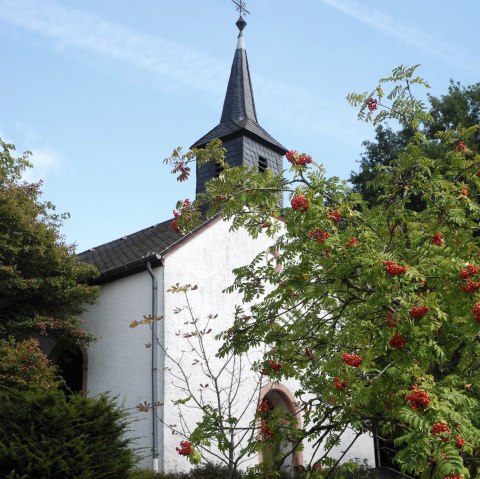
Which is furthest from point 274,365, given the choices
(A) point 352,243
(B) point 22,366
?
(B) point 22,366

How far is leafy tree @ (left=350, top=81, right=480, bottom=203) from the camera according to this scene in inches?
929

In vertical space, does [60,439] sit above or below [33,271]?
below

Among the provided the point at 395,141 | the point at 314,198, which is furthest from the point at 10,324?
the point at 395,141

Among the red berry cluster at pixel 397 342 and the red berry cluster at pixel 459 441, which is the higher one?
the red berry cluster at pixel 397 342

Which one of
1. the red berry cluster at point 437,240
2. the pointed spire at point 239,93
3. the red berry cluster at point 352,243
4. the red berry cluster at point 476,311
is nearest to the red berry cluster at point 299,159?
the red berry cluster at point 352,243

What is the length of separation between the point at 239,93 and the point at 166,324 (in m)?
11.2

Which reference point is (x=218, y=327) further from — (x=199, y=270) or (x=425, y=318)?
(x=425, y=318)

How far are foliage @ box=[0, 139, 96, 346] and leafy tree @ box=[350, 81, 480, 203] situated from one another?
36.5 feet

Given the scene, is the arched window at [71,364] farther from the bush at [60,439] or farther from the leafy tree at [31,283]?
the bush at [60,439]

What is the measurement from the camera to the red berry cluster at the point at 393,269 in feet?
17.3

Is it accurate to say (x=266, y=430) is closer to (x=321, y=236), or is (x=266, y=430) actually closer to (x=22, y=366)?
(x=321, y=236)

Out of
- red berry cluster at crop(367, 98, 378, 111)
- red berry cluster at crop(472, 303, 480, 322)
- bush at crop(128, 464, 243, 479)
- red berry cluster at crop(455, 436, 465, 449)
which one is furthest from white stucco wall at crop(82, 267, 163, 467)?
red berry cluster at crop(455, 436, 465, 449)

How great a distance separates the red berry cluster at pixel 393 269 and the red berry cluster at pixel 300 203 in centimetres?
111

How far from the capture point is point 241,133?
21.6 metres
